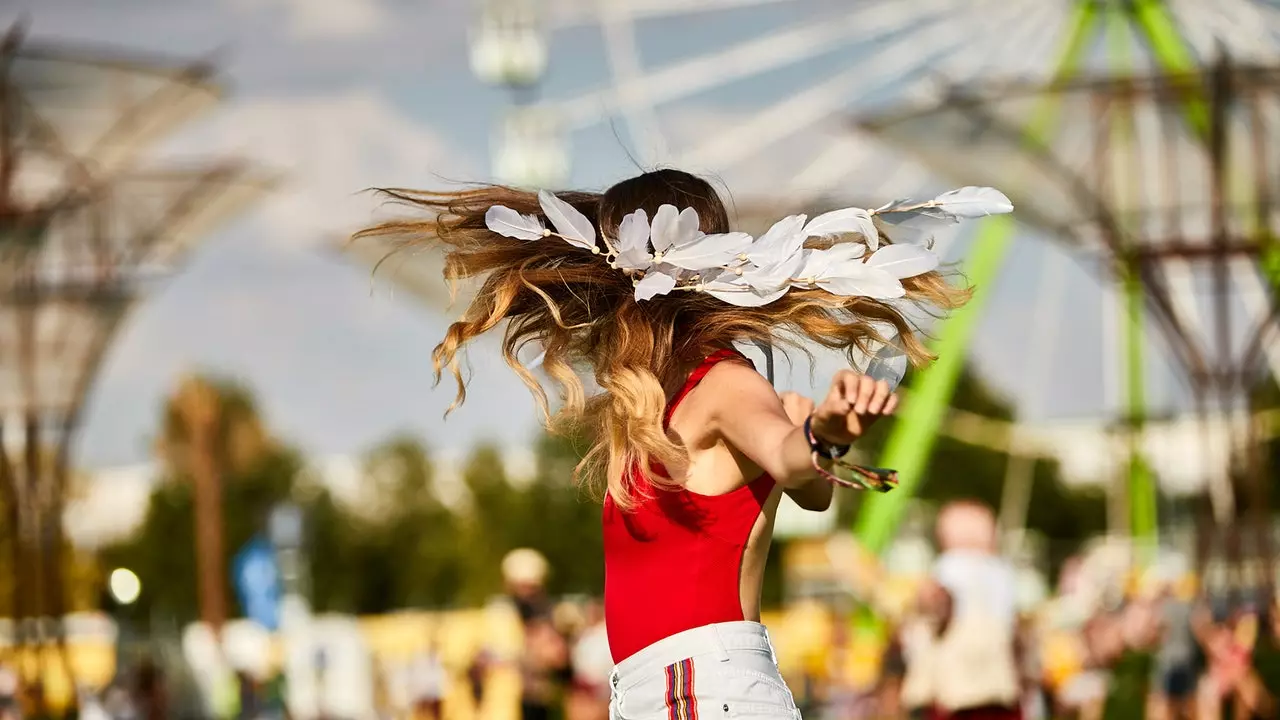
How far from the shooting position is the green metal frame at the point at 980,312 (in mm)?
24469

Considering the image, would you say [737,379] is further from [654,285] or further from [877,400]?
[877,400]

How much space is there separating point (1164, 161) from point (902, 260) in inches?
865

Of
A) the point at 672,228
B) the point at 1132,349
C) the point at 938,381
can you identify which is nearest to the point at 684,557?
the point at 672,228

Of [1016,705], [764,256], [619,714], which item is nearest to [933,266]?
[764,256]

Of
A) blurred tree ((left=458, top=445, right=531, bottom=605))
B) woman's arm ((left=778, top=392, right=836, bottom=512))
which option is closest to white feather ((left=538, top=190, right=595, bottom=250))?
woman's arm ((left=778, top=392, right=836, bottom=512))

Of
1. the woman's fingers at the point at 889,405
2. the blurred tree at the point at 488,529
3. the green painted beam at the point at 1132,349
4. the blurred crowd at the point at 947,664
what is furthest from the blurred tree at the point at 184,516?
the woman's fingers at the point at 889,405

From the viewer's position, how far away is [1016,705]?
30.1 ft

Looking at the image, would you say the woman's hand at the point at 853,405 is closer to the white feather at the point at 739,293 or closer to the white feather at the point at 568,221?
the white feather at the point at 739,293

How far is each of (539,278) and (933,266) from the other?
73 cm

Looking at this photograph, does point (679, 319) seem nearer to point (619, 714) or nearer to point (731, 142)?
point (619, 714)

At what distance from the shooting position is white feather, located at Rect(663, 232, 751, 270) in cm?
369

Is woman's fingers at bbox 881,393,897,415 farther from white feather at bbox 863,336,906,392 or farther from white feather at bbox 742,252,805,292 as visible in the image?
white feather at bbox 742,252,805,292

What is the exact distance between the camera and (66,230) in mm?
27109

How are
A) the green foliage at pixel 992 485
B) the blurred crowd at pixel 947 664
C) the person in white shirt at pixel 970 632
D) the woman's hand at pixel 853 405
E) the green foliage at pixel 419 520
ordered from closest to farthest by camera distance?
the woman's hand at pixel 853 405
the person in white shirt at pixel 970 632
the blurred crowd at pixel 947 664
the green foliage at pixel 419 520
the green foliage at pixel 992 485
